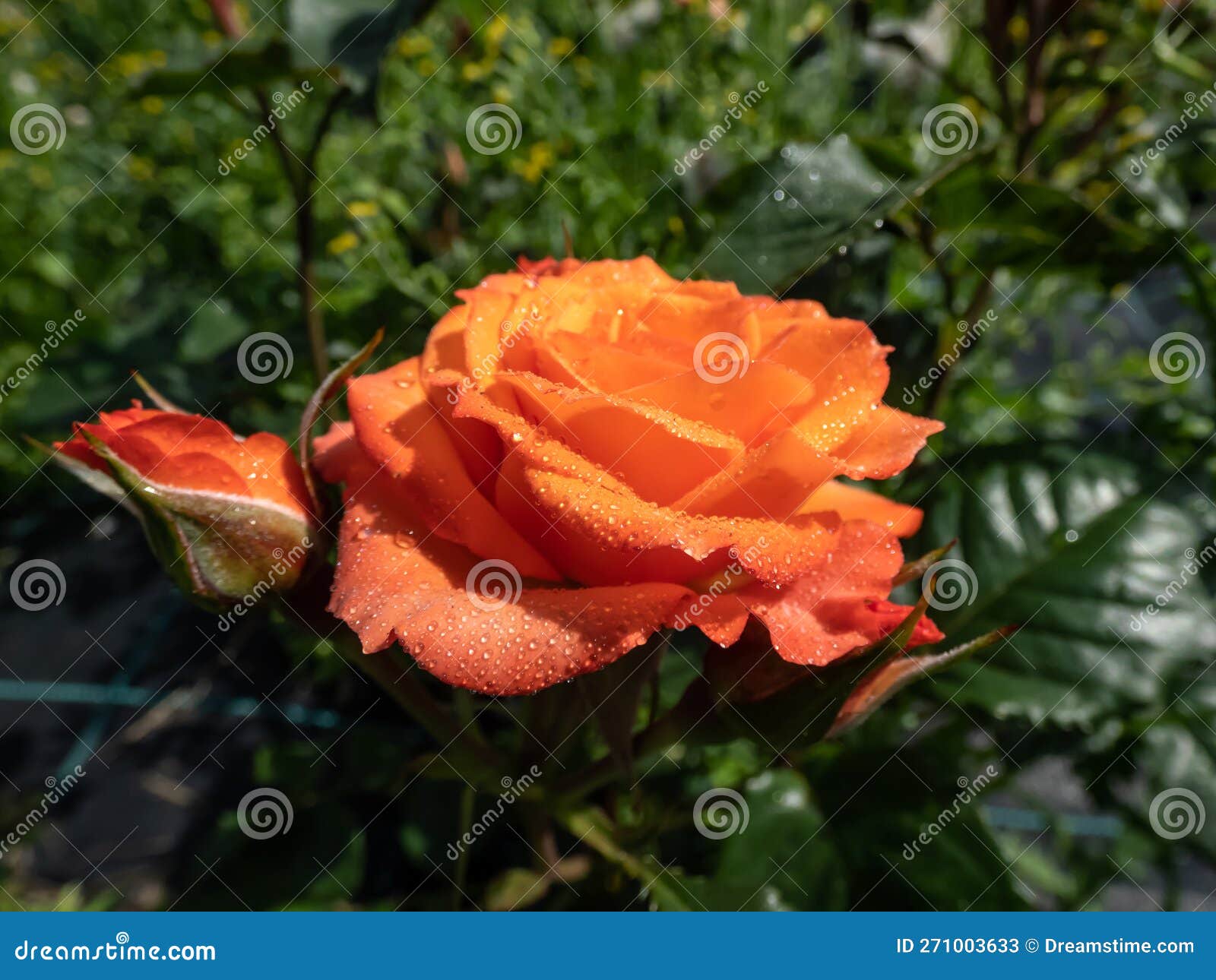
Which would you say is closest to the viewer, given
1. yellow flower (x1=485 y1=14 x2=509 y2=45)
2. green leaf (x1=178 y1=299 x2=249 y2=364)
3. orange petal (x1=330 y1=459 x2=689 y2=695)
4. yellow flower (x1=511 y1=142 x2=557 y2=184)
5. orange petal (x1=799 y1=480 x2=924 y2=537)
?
orange petal (x1=330 y1=459 x2=689 y2=695)

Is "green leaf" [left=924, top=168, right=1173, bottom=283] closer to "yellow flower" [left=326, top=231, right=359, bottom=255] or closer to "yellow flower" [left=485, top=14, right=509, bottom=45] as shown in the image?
"yellow flower" [left=326, top=231, right=359, bottom=255]

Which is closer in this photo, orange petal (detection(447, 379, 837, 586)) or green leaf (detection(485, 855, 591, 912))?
orange petal (detection(447, 379, 837, 586))

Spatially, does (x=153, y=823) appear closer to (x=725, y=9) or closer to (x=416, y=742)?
(x=416, y=742)

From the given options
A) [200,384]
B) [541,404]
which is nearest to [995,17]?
[541,404]

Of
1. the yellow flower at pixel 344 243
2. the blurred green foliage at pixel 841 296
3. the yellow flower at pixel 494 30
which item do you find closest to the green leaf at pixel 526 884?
the blurred green foliage at pixel 841 296

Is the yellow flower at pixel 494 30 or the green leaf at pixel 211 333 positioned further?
the yellow flower at pixel 494 30

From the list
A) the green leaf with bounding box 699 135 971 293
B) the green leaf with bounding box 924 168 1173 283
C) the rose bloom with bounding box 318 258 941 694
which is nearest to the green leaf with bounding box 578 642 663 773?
the rose bloom with bounding box 318 258 941 694

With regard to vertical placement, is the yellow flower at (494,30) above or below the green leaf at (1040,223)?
below

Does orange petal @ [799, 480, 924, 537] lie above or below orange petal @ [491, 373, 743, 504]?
above

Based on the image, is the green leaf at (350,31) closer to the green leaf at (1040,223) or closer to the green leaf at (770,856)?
the green leaf at (1040,223)
